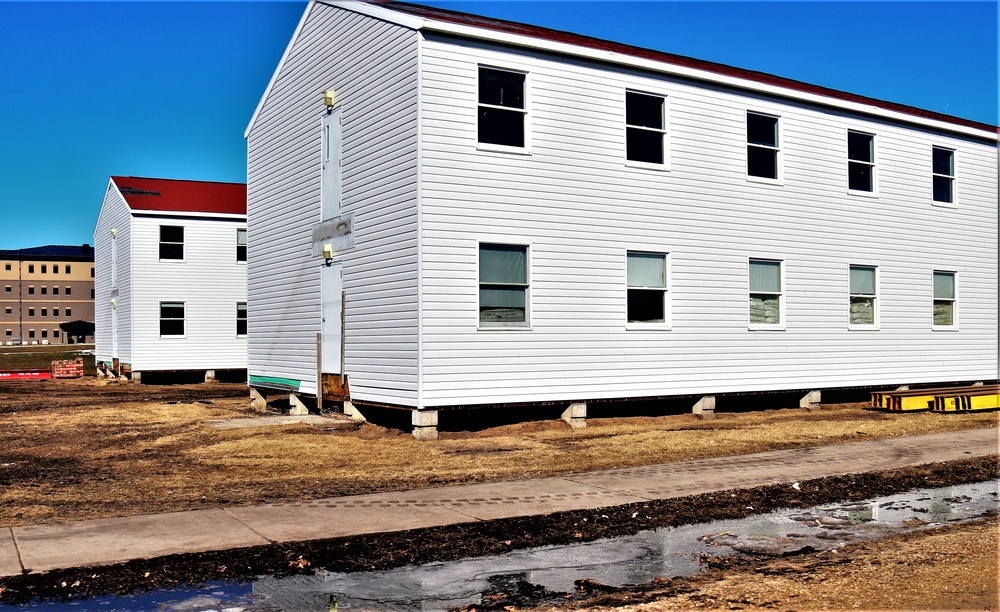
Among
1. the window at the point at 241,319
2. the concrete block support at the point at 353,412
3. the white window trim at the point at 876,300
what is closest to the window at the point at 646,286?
the concrete block support at the point at 353,412

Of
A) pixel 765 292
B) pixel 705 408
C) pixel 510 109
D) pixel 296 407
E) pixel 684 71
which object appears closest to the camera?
pixel 510 109

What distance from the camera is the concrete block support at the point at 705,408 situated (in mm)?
18641

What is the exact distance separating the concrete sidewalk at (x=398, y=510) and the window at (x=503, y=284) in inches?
188

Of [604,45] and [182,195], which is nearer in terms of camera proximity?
[604,45]

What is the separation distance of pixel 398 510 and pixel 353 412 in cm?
824

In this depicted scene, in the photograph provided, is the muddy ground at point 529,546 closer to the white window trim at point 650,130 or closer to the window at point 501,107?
the window at point 501,107

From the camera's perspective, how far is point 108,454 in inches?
560

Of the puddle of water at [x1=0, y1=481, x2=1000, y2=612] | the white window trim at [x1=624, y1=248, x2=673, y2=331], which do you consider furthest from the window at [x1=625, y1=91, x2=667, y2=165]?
the puddle of water at [x1=0, y1=481, x2=1000, y2=612]

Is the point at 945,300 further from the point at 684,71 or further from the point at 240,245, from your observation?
the point at 240,245

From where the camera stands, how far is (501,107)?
16.3 meters

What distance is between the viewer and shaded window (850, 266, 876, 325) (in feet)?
70.1

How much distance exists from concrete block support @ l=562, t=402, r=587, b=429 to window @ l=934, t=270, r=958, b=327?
439 inches

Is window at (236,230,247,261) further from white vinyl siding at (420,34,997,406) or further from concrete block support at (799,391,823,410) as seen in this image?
A: concrete block support at (799,391,823,410)

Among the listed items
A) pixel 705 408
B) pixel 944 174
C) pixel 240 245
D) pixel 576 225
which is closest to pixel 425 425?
pixel 576 225
